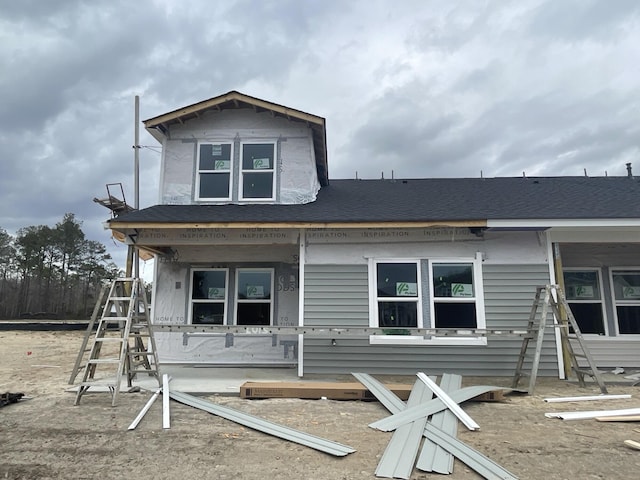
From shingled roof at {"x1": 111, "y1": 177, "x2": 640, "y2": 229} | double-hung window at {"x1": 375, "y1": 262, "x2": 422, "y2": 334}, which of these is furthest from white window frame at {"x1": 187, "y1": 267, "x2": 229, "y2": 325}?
double-hung window at {"x1": 375, "y1": 262, "x2": 422, "y2": 334}

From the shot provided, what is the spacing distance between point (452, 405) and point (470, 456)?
1.59 m

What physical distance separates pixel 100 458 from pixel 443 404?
4081mm

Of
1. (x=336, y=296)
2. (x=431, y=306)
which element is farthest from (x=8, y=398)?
(x=431, y=306)

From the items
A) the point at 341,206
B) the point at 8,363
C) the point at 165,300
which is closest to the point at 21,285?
the point at 8,363

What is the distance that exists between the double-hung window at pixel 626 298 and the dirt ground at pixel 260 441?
3.78m

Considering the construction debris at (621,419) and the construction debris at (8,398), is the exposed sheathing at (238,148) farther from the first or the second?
the construction debris at (621,419)

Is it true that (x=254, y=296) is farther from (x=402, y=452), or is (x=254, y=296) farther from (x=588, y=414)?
(x=588, y=414)

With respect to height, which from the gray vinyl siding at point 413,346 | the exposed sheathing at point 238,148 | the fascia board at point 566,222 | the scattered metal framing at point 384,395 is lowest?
the scattered metal framing at point 384,395

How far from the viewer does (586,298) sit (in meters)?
9.77

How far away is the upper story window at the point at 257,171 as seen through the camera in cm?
990

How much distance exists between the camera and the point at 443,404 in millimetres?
5625

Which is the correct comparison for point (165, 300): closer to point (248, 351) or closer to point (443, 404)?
point (248, 351)

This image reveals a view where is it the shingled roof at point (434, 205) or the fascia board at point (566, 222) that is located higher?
the shingled roof at point (434, 205)

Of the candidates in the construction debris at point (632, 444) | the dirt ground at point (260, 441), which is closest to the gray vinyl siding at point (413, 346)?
the dirt ground at point (260, 441)
